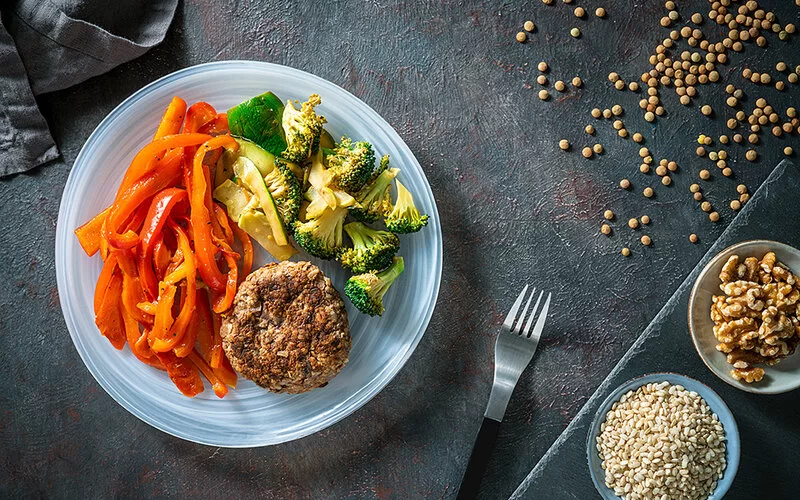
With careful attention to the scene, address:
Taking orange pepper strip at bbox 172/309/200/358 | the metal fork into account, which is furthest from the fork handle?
orange pepper strip at bbox 172/309/200/358

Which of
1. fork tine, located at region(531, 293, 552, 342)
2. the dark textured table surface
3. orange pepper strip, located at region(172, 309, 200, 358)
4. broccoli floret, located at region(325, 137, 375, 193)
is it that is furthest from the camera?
the dark textured table surface

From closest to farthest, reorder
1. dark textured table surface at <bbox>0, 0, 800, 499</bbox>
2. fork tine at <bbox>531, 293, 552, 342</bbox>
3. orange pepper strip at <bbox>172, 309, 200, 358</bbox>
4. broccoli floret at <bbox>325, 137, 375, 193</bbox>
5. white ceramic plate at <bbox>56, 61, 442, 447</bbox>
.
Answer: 1. broccoli floret at <bbox>325, 137, 375, 193</bbox>
2. orange pepper strip at <bbox>172, 309, 200, 358</bbox>
3. white ceramic plate at <bbox>56, 61, 442, 447</bbox>
4. fork tine at <bbox>531, 293, 552, 342</bbox>
5. dark textured table surface at <bbox>0, 0, 800, 499</bbox>

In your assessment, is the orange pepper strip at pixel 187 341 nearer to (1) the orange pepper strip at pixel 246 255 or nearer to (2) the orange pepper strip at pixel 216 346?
(2) the orange pepper strip at pixel 216 346

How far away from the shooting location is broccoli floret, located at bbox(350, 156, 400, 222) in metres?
2.91

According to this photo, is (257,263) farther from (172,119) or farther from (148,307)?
(172,119)

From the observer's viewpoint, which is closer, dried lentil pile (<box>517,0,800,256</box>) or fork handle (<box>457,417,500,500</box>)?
fork handle (<box>457,417,500,500</box>)

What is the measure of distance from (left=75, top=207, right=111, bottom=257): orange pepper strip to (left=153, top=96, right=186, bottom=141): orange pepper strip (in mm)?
408

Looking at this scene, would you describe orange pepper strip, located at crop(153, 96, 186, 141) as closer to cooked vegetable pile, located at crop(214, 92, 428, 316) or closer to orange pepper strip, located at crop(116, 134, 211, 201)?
orange pepper strip, located at crop(116, 134, 211, 201)

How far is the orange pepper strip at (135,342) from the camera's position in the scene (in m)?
2.95

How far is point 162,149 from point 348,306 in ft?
3.51

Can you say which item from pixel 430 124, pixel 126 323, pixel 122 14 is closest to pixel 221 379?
pixel 126 323

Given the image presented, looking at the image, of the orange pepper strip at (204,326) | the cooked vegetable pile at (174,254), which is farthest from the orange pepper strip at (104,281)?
the orange pepper strip at (204,326)

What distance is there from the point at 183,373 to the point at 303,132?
1.17 metres

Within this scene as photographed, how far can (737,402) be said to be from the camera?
10.5 feet
